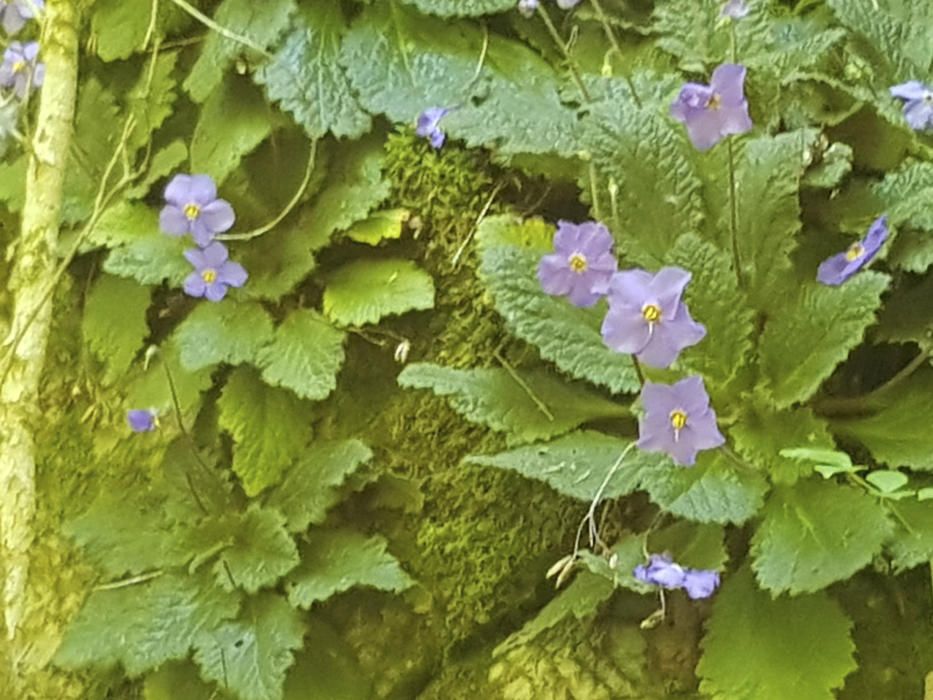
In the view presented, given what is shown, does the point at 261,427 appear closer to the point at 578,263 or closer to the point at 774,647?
the point at 578,263

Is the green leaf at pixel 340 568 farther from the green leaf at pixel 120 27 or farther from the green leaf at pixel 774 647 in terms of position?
the green leaf at pixel 120 27

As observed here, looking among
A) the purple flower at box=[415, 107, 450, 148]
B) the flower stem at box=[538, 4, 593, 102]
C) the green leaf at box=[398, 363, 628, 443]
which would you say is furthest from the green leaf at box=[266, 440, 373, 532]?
the flower stem at box=[538, 4, 593, 102]

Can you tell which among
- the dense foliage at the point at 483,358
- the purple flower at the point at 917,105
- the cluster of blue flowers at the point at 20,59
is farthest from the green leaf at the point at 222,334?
the purple flower at the point at 917,105

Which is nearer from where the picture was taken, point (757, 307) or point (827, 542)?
point (827, 542)

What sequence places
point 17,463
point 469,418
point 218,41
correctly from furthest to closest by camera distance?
1. point 218,41
2. point 17,463
3. point 469,418

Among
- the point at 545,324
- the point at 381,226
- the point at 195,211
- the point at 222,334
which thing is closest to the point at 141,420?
the point at 222,334

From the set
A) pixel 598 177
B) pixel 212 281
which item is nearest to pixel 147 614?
pixel 212 281

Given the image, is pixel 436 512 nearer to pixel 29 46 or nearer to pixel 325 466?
pixel 325 466
